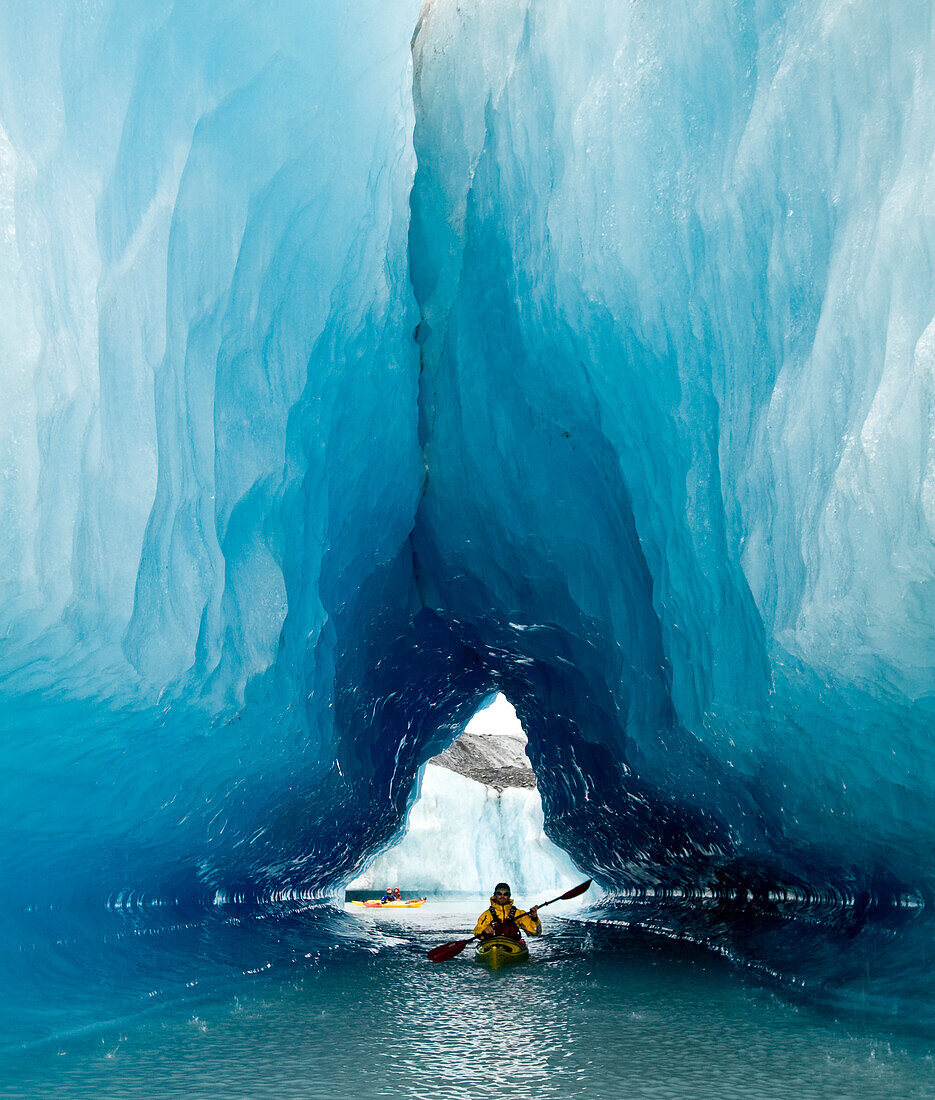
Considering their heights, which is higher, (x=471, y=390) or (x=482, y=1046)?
A: (x=471, y=390)

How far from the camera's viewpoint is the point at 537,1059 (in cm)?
348

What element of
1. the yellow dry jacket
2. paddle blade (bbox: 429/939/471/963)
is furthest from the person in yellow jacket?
paddle blade (bbox: 429/939/471/963)

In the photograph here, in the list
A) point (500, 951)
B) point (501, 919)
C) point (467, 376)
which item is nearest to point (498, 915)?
point (501, 919)

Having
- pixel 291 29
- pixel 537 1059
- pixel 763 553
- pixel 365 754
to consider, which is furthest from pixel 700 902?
pixel 291 29

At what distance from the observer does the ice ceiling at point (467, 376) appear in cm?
412

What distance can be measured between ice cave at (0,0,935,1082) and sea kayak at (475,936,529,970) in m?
1.92

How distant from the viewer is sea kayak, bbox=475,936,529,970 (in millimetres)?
7223

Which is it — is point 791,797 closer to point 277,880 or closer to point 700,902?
point 700,902

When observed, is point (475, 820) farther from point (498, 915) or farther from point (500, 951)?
point (500, 951)

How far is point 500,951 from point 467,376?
4.68 m

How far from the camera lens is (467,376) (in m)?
7.22

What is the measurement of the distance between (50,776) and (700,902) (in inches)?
361

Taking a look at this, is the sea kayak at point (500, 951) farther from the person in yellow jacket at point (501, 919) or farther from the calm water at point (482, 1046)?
the calm water at point (482, 1046)

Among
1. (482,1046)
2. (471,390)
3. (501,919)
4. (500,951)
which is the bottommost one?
(500,951)
